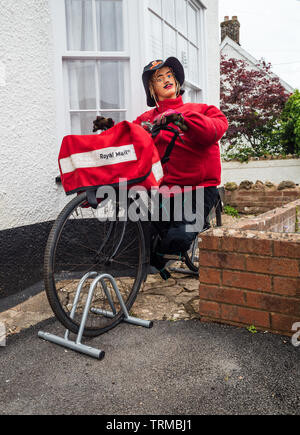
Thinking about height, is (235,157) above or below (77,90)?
below

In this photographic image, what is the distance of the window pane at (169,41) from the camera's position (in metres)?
4.02

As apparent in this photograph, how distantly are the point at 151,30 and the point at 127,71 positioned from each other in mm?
523

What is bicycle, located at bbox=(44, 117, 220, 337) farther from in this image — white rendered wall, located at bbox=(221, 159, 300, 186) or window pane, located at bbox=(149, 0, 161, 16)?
white rendered wall, located at bbox=(221, 159, 300, 186)

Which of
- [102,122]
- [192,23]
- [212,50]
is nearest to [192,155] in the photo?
[102,122]

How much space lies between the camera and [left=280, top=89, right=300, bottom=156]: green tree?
9359mm

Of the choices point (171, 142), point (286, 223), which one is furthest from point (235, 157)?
point (171, 142)

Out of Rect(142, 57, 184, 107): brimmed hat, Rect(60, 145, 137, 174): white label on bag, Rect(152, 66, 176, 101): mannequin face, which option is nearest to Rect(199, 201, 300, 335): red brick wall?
Rect(60, 145, 137, 174): white label on bag

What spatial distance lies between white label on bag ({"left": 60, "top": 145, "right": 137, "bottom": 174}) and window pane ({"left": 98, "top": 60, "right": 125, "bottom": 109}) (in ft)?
5.49

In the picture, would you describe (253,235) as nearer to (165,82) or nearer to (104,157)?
(104,157)

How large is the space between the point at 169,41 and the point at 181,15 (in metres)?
0.66

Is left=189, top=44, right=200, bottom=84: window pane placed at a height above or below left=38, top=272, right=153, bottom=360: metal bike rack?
above

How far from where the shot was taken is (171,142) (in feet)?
8.29
